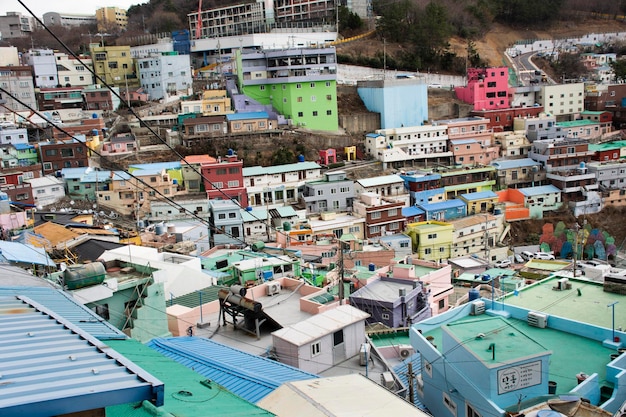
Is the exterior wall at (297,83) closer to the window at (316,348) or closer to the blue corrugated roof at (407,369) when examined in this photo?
the blue corrugated roof at (407,369)

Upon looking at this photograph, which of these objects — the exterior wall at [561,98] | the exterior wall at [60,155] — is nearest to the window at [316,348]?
the exterior wall at [60,155]

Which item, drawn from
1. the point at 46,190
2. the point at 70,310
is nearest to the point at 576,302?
the point at 70,310

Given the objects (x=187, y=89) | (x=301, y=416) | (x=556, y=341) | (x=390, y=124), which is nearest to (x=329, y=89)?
(x=390, y=124)

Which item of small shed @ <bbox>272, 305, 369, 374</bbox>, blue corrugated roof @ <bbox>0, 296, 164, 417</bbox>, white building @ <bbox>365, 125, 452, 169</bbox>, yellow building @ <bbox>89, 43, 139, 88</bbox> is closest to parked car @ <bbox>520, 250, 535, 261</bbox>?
white building @ <bbox>365, 125, 452, 169</bbox>

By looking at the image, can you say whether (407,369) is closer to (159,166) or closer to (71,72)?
(159,166)

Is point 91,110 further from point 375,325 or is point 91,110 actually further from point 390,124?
point 375,325
